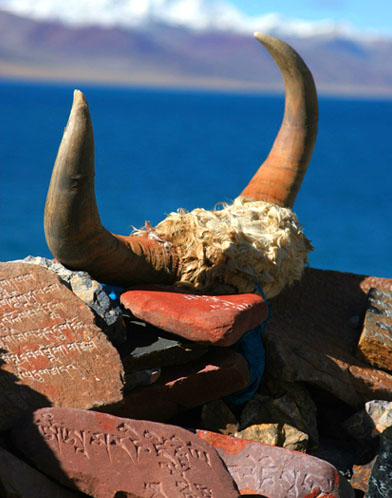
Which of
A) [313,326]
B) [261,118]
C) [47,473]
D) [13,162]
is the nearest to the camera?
[47,473]

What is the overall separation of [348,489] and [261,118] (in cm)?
3547

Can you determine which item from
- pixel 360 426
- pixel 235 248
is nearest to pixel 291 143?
pixel 235 248

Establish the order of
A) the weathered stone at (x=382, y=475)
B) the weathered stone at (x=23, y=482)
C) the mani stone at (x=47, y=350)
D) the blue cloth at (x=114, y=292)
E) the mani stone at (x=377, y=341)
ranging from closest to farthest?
the weathered stone at (x=23, y=482) → the mani stone at (x=47, y=350) → the weathered stone at (x=382, y=475) → the blue cloth at (x=114, y=292) → the mani stone at (x=377, y=341)

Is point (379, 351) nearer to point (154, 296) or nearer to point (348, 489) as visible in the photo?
point (348, 489)

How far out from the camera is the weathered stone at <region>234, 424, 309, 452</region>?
2918mm

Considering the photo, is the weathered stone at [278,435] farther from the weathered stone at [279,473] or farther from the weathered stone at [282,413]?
the weathered stone at [279,473]

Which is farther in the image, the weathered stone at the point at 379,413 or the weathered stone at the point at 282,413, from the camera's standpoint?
the weathered stone at the point at 282,413

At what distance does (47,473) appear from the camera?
2.17 meters

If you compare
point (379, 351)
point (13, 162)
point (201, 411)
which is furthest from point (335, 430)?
point (13, 162)

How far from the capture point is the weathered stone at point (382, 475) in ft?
8.68

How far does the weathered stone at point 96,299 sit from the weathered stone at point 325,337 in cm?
82

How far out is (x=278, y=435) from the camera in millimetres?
2926

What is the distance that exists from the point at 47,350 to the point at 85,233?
0.59 m

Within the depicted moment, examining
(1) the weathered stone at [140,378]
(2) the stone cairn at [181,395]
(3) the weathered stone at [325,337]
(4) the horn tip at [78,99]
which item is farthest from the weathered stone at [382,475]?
(4) the horn tip at [78,99]
